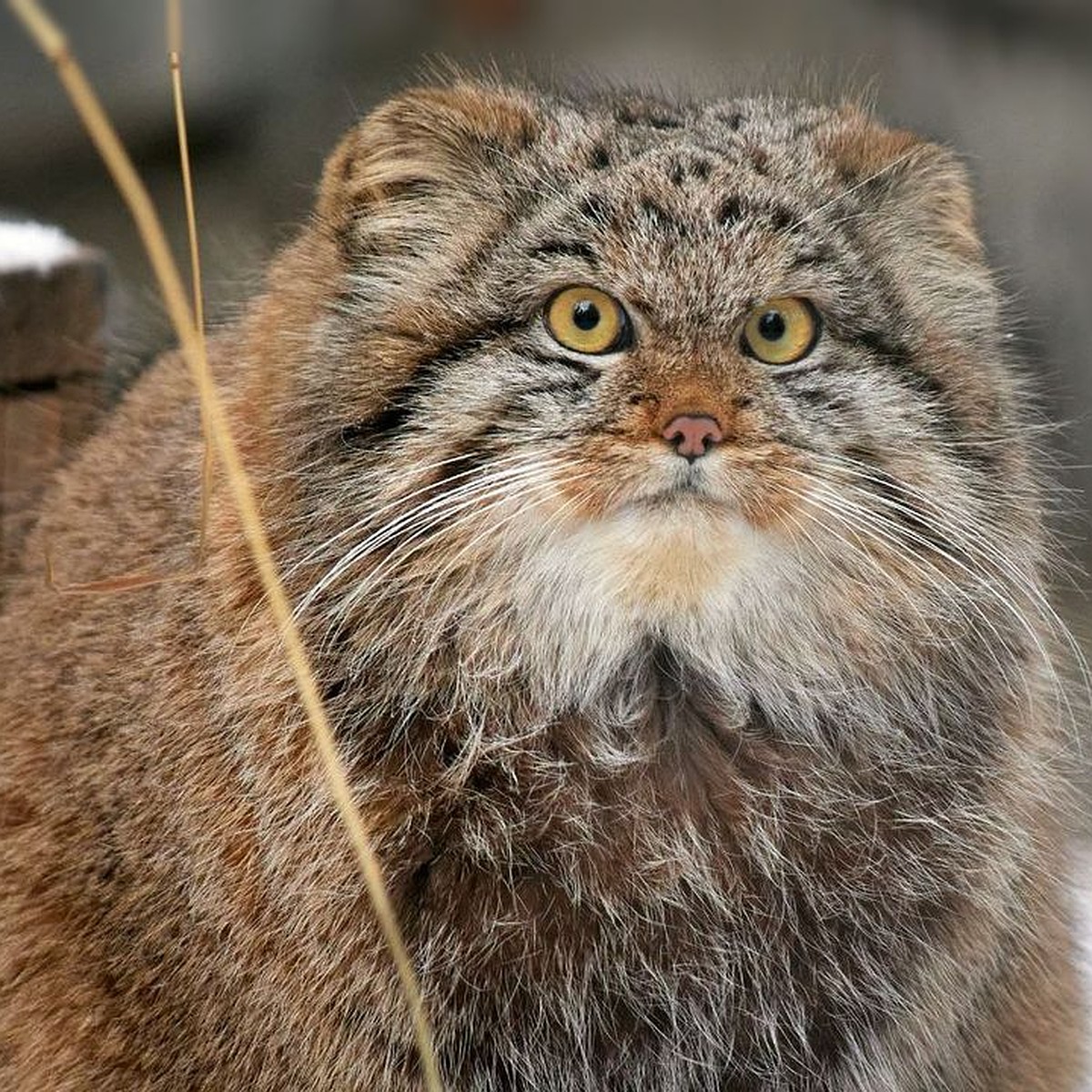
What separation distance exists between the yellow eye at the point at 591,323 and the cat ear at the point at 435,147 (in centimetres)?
23

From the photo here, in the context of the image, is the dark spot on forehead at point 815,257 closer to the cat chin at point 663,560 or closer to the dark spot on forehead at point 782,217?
the dark spot on forehead at point 782,217

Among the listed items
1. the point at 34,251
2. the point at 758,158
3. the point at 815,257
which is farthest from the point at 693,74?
the point at 34,251

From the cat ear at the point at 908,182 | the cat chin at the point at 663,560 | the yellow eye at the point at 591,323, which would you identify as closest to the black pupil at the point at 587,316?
the yellow eye at the point at 591,323

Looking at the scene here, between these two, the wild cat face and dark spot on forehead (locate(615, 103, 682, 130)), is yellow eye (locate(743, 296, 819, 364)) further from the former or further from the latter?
dark spot on forehead (locate(615, 103, 682, 130))

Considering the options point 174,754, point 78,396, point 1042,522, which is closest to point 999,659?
point 1042,522

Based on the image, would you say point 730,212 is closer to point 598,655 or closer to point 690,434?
point 690,434

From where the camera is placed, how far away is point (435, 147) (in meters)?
2.19

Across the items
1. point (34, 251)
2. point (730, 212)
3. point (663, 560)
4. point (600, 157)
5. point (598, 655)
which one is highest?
point (34, 251)

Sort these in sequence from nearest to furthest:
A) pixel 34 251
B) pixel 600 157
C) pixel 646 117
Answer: pixel 600 157, pixel 646 117, pixel 34 251

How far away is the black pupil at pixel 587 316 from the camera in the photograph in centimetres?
204

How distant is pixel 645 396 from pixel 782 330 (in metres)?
0.22

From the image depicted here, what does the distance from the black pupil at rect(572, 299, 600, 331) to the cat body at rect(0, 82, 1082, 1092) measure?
0.03 meters

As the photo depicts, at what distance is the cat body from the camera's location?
205cm

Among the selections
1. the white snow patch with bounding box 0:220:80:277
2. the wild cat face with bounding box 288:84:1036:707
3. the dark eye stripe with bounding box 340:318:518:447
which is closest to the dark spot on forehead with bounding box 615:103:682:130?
the wild cat face with bounding box 288:84:1036:707
